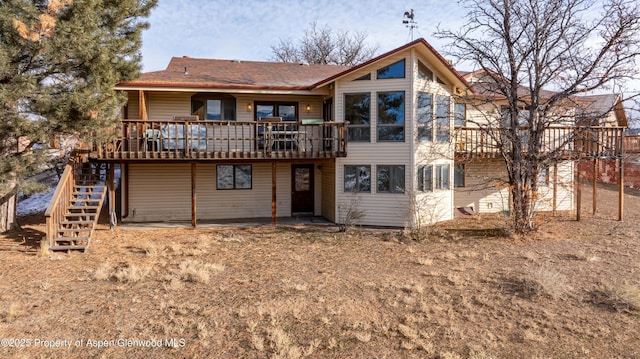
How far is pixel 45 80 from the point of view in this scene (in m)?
9.42

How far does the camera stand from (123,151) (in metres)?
11.1

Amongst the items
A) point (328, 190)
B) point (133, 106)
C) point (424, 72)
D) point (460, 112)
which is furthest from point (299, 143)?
point (460, 112)

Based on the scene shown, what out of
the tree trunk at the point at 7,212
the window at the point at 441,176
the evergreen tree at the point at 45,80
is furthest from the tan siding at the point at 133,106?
the window at the point at 441,176

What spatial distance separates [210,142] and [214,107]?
1523mm

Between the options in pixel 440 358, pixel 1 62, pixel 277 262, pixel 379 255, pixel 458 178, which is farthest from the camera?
pixel 458 178

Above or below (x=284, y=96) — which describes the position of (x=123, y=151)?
below

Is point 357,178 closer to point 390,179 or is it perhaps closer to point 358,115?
point 390,179

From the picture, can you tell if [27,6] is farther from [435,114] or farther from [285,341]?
[435,114]

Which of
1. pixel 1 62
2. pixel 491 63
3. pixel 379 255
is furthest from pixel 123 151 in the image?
pixel 491 63

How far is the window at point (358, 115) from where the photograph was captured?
41.9 feet

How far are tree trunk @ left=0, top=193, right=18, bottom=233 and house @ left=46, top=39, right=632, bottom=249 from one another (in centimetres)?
235

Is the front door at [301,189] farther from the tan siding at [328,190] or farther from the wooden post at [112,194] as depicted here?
the wooden post at [112,194]

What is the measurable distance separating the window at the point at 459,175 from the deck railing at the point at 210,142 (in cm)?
578

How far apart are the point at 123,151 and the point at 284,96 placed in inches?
240
